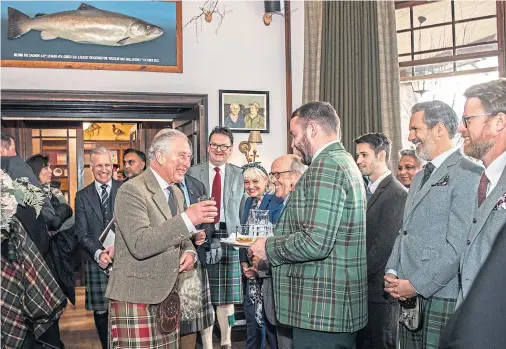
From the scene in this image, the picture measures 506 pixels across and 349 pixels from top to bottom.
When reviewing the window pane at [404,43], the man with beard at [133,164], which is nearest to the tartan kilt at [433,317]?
the man with beard at [133,164]

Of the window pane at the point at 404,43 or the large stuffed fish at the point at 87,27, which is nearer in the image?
the large stuffed fish at the point at 87,27

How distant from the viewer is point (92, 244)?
15.0ft

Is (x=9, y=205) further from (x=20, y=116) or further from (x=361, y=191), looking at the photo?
(x=20, y=116)

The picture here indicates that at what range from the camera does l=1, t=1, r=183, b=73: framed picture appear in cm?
600

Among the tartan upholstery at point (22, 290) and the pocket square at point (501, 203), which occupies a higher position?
the pocket square at point (501, 203)

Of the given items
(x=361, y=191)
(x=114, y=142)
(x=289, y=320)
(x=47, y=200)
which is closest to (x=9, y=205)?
(x=289, y=320)

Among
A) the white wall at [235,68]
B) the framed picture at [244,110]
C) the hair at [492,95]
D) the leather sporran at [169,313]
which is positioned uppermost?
the white wall at [235,68]

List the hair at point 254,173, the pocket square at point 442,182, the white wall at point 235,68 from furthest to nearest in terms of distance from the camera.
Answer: the white wall at point 235,68
the hair at point 254,173
the pocket square at point 442,182

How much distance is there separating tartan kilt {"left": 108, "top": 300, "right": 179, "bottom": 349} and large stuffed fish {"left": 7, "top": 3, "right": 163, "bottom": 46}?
4084 mm

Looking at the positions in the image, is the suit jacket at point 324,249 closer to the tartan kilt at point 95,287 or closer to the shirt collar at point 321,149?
the shirt collar at point 321,149

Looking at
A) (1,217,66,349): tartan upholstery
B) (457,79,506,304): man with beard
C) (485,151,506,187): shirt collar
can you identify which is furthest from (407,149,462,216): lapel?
(1,217,66,349): tartan upholstery

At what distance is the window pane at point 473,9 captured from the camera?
5.95 meters

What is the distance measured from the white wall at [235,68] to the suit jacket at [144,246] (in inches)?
146

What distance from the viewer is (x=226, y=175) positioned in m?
4.91
